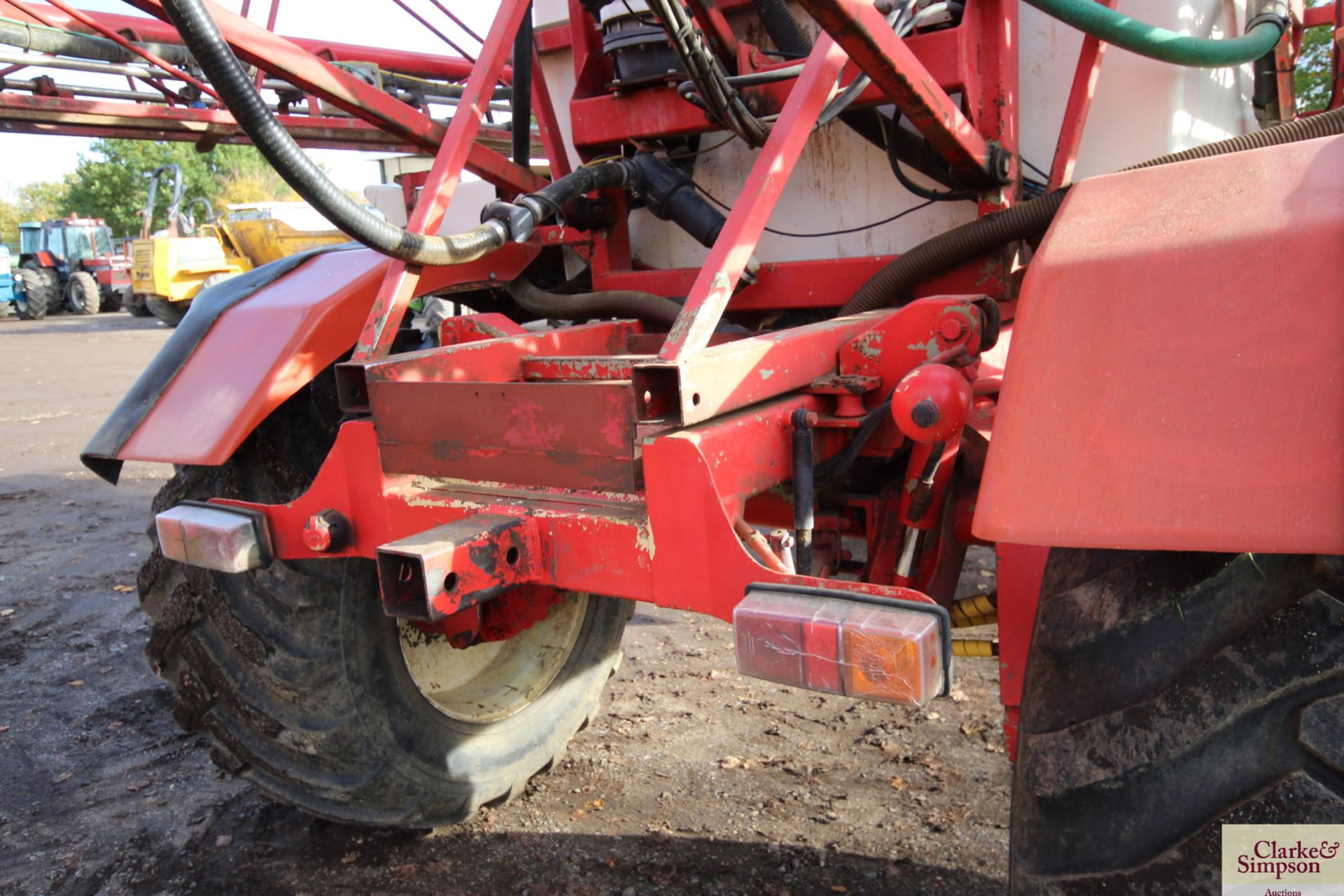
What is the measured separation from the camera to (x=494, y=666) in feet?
8.49

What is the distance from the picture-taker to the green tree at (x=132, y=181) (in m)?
41.1

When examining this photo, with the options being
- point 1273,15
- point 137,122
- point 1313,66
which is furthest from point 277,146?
point 1313,66

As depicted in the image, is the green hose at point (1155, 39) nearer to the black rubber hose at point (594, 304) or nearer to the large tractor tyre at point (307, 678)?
the black rubber hose at point (594, 304)

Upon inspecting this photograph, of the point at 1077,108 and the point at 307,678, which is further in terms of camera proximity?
the point at 1077,108

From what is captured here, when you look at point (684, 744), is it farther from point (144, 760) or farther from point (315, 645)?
point (144, 760)

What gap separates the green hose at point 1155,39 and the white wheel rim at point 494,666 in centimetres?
176

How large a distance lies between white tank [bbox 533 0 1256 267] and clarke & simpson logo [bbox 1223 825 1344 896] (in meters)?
1.72

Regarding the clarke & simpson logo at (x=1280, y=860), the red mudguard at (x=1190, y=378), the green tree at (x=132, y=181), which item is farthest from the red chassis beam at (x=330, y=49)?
the green tree at (x=132, y=181)

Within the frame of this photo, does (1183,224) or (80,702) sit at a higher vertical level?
(1183,224)

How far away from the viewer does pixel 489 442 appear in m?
1.74

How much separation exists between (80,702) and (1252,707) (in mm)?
3339

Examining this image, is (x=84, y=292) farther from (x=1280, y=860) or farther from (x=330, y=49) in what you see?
(x=1280, y=860)

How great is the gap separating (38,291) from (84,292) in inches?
41.1

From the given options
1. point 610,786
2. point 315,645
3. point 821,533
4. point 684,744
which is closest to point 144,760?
point 315,645
